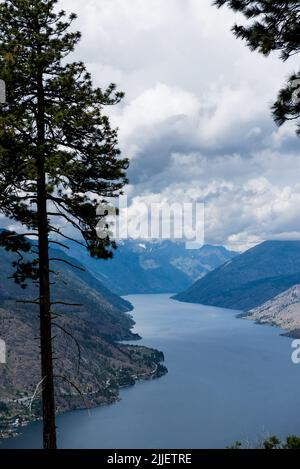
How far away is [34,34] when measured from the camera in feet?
76.8

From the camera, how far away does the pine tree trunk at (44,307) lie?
2109 cm

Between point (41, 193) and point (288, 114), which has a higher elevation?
point (288, 114)

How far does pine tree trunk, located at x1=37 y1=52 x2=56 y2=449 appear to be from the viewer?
21.1 m

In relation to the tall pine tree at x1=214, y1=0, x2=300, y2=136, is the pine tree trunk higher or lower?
lower

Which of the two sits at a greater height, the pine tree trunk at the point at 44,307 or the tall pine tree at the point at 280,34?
the tall pine tree at the point at 280,34

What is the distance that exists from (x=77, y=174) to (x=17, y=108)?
4357 millimetres

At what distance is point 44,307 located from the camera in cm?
2184

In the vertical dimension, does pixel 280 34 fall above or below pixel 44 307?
above

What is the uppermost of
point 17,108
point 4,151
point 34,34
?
point 34,34

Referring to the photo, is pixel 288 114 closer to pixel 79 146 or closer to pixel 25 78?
pixel 79 146
